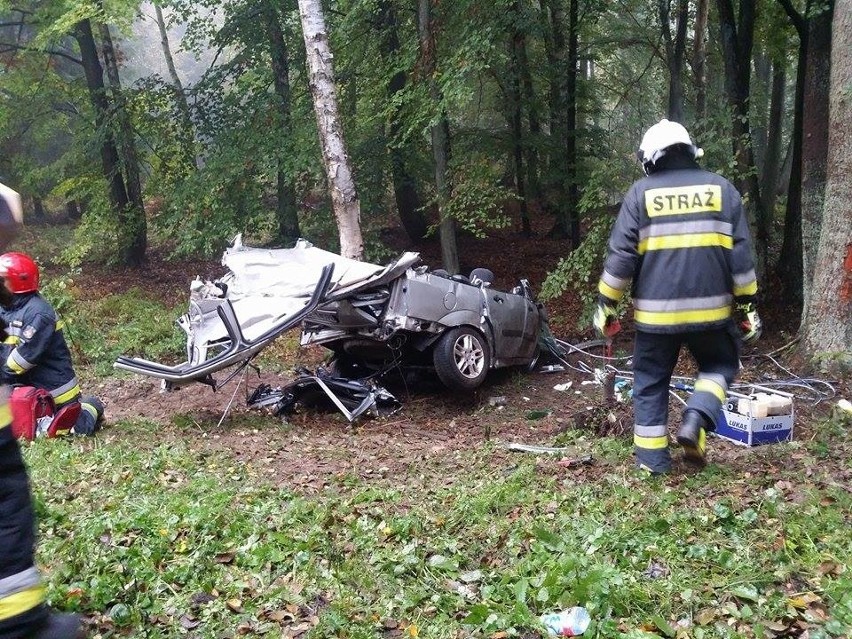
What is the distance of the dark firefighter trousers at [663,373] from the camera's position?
4500 mm

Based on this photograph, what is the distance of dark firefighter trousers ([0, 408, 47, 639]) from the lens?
7.56ft

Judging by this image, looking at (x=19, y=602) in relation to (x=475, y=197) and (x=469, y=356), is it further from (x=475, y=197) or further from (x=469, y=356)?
(x=475, y=197)

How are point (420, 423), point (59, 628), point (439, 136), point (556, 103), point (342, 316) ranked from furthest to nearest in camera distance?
point (556, 103) < point (439, 136) < point (420, 423) < point (342, 316) < point (59, 628)

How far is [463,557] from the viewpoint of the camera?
140 inches

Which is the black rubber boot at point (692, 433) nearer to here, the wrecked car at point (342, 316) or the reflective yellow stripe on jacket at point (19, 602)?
the wrecked car at point (342, 316)

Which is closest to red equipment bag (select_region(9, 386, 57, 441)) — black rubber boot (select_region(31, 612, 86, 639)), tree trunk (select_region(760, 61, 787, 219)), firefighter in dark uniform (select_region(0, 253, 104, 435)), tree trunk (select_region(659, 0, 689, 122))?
firefighter in dark uniform (select_region(0, 253, 104, 435))

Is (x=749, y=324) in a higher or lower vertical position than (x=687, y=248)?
lower

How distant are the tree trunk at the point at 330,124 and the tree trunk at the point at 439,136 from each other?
2.12 metres

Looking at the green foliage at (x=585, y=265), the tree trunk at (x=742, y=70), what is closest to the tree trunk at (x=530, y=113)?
the tree trunk at (x=742, y=70)

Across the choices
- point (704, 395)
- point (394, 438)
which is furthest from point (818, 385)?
point (394, 438)

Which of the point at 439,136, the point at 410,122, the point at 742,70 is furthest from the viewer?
the point at 439,136

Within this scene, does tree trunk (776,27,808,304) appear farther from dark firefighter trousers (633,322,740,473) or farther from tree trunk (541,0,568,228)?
dark firefighter trousers (633,322,740,473)

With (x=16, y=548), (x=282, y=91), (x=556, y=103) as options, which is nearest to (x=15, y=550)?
(x=16, y=548)

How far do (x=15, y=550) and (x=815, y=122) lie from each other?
29.7ft
